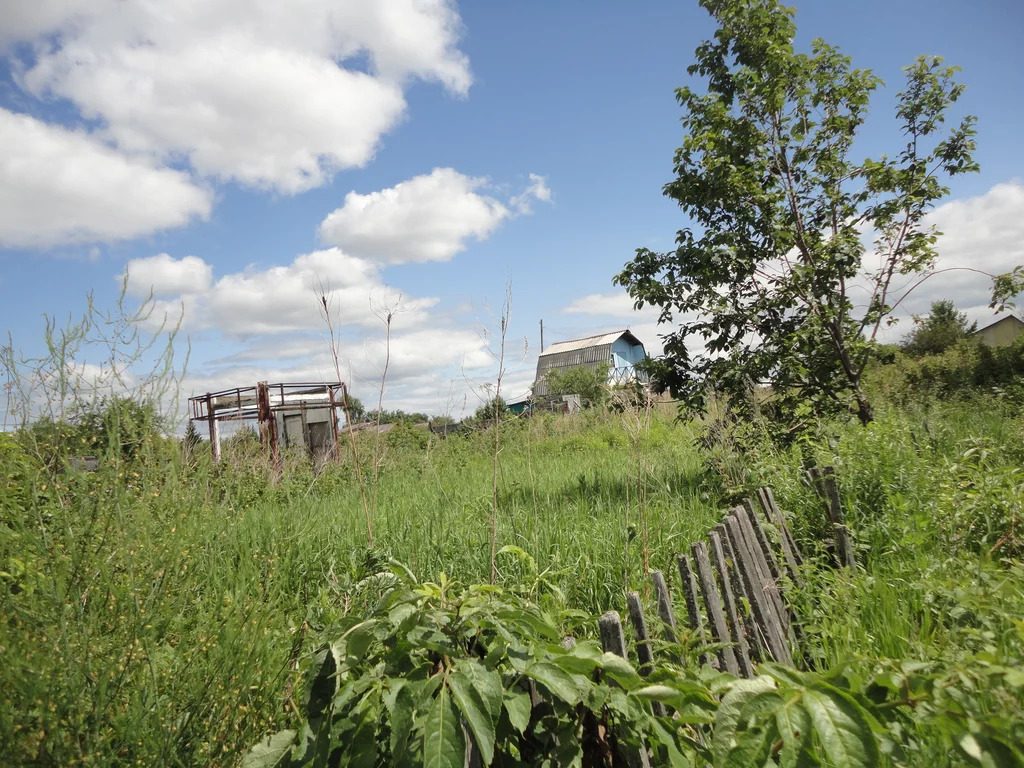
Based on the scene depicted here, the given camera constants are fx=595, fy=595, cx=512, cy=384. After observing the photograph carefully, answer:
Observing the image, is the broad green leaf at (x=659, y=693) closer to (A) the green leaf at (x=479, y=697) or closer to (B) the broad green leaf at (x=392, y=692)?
(A) the green leaf at (x=479, y=697)

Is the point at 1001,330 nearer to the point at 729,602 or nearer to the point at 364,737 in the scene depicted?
the point at 729,602

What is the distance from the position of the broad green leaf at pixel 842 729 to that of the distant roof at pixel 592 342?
124 ft

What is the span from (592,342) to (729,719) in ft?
130

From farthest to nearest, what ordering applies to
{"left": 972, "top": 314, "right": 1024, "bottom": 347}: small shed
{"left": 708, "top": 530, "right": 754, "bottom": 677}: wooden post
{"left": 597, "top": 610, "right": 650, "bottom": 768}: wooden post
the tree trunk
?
{"left": 972, "top": 314, "right": 1024, "bottom": 347}: small shed, the tree trunk, {"left": 708, "top": 530, "right": 754, "bottom": 677}: wooden post, {"left": 597, "top": 610, "right": 650, "bottom": 768}: wooden post

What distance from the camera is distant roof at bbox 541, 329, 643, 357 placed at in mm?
38938

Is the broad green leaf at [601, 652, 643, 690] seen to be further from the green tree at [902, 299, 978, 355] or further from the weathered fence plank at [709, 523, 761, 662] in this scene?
the green tree at [902, 299, 978, 355]

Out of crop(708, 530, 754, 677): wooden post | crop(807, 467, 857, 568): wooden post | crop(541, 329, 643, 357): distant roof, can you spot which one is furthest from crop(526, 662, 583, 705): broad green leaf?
crop(541, 329, 643, 357): distant roof

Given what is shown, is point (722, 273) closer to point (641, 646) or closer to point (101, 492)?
point (641, 646)

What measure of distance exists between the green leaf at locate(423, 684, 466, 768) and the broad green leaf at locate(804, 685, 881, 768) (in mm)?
612

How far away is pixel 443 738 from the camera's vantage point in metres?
1.09

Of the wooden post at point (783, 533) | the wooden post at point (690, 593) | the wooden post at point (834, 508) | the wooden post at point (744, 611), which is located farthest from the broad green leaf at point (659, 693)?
the wooden post at point (834, 508)

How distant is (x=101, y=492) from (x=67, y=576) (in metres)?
0.26

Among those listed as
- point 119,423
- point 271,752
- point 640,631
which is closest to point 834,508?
point 640,631

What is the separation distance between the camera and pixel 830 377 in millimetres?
6039
